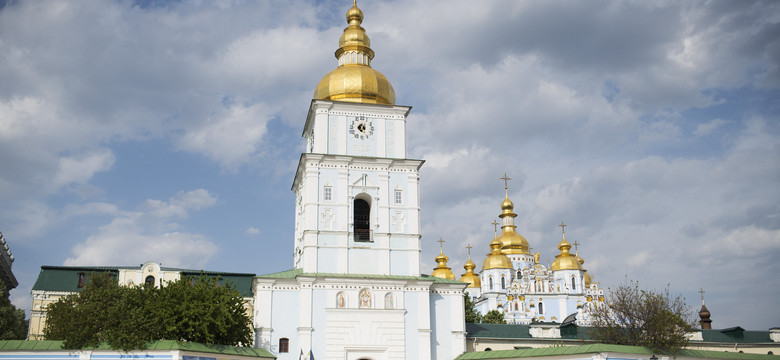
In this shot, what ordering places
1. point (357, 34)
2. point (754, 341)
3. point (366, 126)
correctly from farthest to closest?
point (754, 341)
point (357, 34)
point (366, 126)

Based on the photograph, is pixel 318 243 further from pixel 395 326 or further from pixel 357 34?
pixel 357 34

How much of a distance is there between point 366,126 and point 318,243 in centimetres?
652

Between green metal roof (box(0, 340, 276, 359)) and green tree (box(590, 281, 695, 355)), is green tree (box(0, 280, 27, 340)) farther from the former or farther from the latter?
green tree (box(590, 281, 695, 355))

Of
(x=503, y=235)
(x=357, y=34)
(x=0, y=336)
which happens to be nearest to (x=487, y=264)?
(x=503, y=235)

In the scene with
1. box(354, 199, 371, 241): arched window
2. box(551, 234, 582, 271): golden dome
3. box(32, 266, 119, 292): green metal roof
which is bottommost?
box(32, 266, 119, 292): green metal roof

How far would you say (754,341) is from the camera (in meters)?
47.6

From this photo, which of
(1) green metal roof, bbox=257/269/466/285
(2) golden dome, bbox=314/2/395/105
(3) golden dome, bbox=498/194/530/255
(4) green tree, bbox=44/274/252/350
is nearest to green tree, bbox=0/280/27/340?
(4) green tree, bbox=44/274/252/350

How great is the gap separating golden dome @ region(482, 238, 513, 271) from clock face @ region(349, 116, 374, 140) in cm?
5186

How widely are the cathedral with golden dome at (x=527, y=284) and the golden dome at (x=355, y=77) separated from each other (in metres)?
46.7

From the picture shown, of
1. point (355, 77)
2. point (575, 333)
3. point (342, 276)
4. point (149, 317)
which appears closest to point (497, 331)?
point (575, 333)

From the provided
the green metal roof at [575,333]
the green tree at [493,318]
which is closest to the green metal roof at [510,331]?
the green metal roof at [575,333]

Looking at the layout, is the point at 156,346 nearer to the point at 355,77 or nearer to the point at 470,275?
the point at 355,77

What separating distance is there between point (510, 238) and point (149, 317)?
6537cm

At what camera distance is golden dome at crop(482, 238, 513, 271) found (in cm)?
8606
